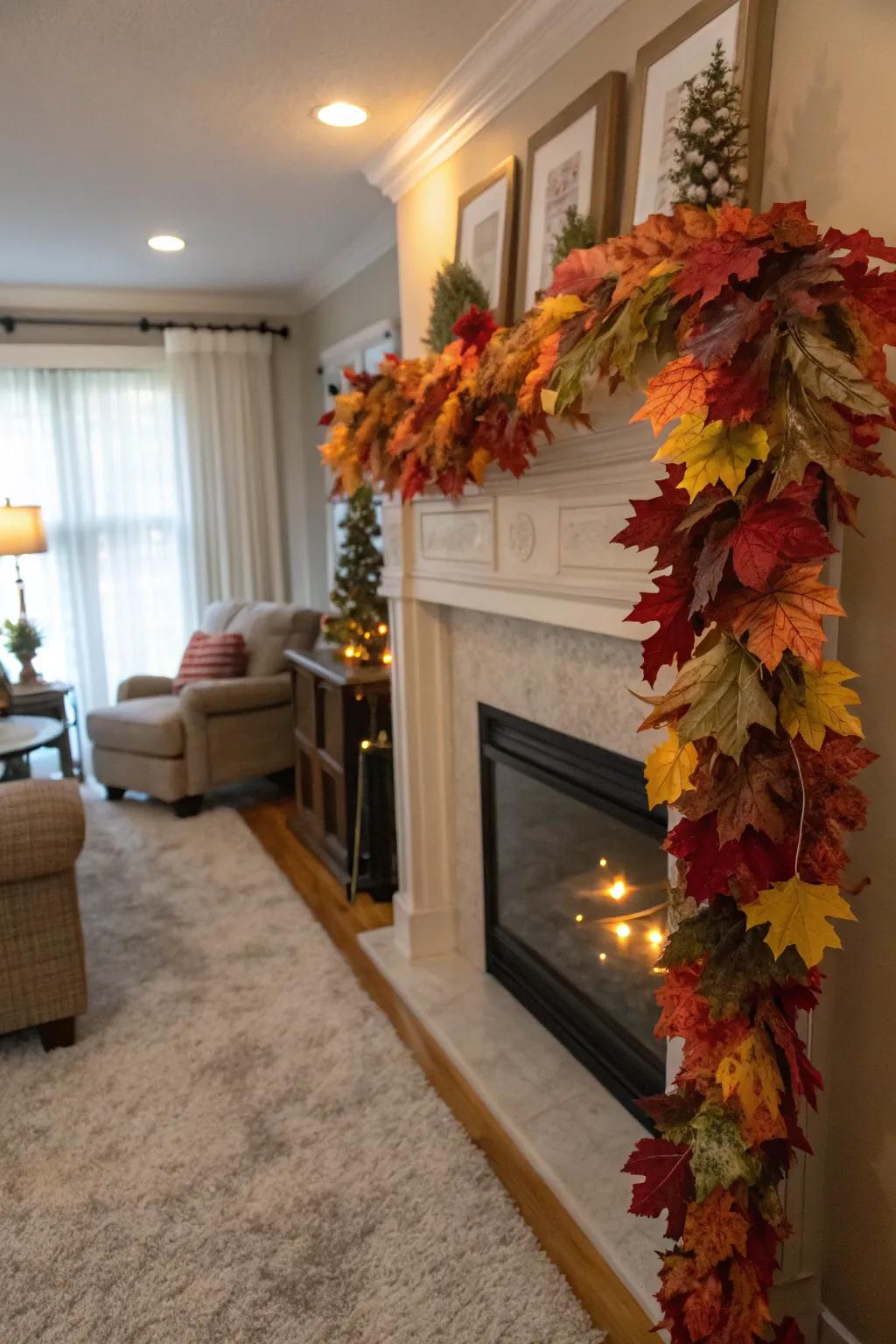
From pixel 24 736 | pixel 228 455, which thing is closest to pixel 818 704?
pixel 24 736

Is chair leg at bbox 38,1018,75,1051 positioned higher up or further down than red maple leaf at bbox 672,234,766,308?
further down

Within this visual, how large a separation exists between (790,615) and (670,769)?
0.29 meters

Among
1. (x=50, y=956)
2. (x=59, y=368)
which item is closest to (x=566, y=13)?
(x=50, y=956)

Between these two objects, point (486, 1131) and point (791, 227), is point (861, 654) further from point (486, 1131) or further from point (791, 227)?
point (486, 1131)

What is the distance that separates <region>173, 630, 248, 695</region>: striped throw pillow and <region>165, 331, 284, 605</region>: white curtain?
82 centimetres

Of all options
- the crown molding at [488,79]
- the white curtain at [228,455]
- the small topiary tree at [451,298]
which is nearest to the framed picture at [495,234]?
the small topiary tree at [451,298]

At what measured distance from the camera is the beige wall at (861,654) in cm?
129

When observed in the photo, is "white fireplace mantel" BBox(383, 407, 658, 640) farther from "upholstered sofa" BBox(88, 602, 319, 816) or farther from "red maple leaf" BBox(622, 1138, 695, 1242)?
"upholstered sofa" BBox(88, 602, 319, 816)

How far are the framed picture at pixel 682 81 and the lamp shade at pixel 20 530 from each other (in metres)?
3.69

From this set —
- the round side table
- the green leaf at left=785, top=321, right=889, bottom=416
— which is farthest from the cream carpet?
the green leaf at left=785, top=321, right=889, bottom=416

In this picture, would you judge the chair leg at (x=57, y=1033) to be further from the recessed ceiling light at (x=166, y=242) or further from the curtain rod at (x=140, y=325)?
the curtain rod at (x=140, y=325)

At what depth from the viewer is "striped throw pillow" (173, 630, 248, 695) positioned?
4641 millimetres

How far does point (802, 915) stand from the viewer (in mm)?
1221

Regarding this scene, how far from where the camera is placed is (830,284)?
112cm
